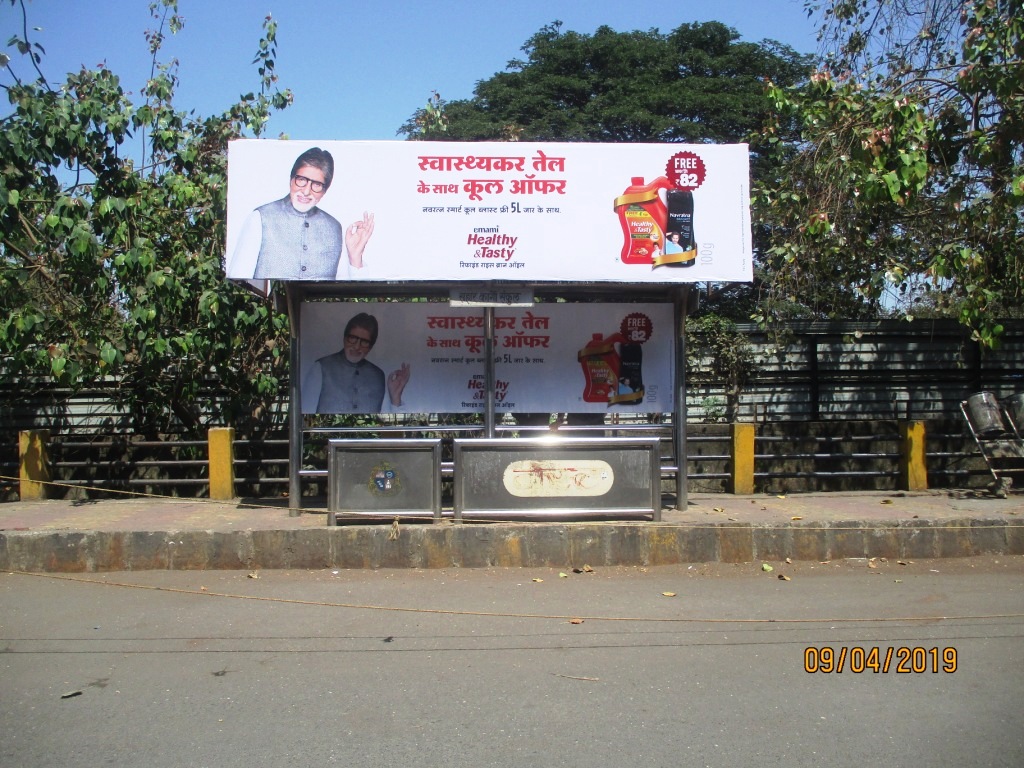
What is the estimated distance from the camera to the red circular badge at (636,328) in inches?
366

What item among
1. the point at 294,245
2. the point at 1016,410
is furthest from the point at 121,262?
the point at 1016,410

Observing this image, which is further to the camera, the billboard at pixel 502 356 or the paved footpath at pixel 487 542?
the billboard at pixel 502 356

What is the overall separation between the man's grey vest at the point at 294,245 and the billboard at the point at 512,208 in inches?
0.7

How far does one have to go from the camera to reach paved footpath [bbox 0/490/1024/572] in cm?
771

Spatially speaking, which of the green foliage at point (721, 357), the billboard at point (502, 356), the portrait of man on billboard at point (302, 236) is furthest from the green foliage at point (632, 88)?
the portrait of man on billboard at point (302, 236)

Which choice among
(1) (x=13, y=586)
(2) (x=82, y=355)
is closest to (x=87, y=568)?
(1) (x=13, y=586)

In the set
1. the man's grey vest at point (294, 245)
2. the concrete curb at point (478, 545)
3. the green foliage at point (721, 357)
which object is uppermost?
the man's grey vest at point (294, 245)

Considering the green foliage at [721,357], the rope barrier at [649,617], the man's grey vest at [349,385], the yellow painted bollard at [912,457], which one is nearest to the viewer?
the rope barrier at [649,617]

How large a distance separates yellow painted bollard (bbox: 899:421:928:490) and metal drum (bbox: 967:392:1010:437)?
2.16ft

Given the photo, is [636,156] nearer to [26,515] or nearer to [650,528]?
[650,528]

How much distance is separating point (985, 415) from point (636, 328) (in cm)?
373

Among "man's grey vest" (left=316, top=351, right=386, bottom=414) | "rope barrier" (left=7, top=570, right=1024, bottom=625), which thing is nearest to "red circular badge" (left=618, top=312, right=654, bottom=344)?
"man's grey vest" (left=316, top=351, right=386, bottom=414)
